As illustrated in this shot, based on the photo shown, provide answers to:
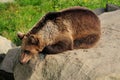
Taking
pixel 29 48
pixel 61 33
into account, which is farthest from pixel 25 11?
pixel 29 48

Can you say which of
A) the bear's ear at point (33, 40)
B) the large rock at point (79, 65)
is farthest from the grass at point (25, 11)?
the bear's ear at point (33, 40)

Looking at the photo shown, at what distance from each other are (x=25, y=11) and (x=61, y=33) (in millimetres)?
4309

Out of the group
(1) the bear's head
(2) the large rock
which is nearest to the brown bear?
(1) the bear's head

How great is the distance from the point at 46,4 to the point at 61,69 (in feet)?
17.4

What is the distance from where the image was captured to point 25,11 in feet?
36.6

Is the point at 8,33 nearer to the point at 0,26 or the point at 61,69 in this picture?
the point at 0,26

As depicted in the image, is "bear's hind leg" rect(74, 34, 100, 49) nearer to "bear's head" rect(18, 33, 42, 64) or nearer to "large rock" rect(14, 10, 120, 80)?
"large rock" rect(14, 10, 120, 80)

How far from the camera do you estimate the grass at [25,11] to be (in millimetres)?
10148

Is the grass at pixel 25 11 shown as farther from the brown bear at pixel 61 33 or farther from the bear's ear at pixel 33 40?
the bear's ear at pixel 33 40

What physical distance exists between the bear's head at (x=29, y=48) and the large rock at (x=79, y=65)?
0.17 meters

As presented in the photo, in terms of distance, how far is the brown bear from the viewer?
673cm

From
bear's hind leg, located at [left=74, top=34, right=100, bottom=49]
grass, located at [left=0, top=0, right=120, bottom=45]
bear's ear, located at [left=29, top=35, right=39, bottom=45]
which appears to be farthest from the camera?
grass, located at [left=0, top=0, right=120, bottom=45]

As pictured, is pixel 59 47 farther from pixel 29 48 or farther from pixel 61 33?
pixel 29 48

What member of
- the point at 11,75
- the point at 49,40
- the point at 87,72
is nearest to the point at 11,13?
the point at 11,75
